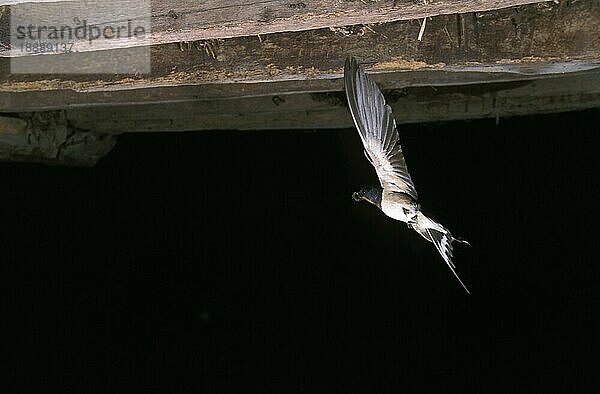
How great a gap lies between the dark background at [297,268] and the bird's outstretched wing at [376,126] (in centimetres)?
185

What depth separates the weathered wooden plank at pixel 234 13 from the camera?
119 centimetres

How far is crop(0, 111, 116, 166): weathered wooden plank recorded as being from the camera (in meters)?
2.58

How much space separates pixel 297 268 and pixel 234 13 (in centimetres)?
261

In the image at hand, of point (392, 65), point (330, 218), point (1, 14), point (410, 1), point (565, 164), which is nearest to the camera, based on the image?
point (410, 1)

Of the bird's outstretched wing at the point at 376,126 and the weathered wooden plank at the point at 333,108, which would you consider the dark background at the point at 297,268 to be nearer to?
the weathered wooden plank at the point at 333,108

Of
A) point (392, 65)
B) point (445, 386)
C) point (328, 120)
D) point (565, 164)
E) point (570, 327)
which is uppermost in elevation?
point (392, 65)

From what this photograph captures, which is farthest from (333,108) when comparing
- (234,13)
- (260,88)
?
(234,13)

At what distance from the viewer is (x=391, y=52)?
147 centimetres

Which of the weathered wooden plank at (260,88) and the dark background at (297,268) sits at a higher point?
the weathered wooden plank at (260,88)

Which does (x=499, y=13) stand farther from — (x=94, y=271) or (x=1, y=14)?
(x=94, y=271)

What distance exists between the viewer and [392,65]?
1484 millimetres

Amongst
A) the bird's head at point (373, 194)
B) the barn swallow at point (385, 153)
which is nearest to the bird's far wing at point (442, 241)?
the barn swallow at point (385, 153)

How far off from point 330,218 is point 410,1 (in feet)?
8.32

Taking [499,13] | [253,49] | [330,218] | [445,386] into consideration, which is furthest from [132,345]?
[499,13]
